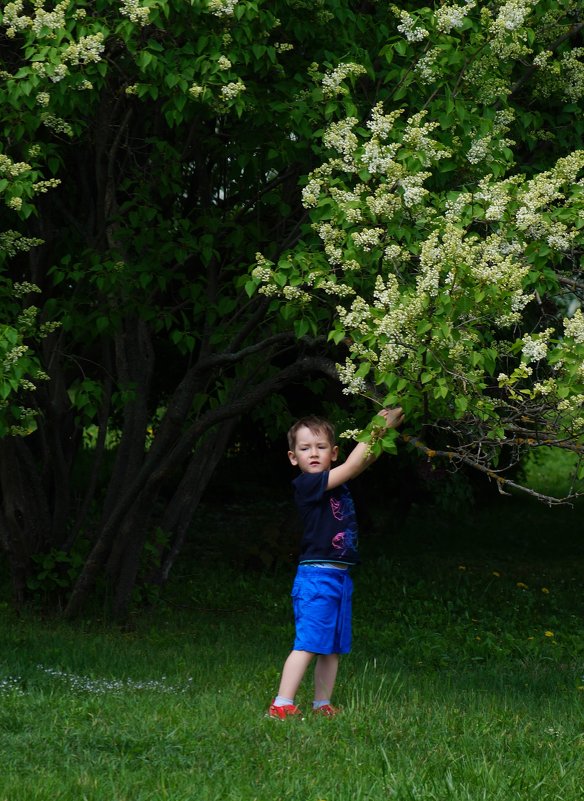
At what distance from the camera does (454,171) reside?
22.6ft

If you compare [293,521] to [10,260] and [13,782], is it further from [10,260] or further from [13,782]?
[13,782]

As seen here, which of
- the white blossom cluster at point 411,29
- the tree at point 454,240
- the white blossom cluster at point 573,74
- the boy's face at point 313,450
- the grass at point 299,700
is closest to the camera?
the grass at point 299,700

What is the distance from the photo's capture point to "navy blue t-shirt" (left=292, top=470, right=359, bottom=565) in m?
5.52

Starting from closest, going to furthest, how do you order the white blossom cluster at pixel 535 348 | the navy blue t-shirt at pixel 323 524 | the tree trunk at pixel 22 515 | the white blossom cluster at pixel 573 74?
the white blossom cluster at pixel 535 348
the navy blue t-shirt at pixel 323 524
the white blossom cluster at pixel 573 74
the tree trunk at pixel 22 515

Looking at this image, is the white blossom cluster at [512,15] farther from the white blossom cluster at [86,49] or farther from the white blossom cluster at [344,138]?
the white blossom cluster at [86,49]

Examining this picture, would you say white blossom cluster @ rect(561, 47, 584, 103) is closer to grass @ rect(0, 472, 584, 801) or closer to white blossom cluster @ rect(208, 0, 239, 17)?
white blossom cluster @ rect(208, 0, 239, 17)

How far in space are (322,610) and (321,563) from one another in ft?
0.71

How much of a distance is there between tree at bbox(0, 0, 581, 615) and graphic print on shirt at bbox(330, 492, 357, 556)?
0.59 m

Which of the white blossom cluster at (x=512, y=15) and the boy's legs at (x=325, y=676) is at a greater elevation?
the white blossom cluster at (x=512, y=15)

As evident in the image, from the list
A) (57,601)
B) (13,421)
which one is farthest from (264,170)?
(57,601)

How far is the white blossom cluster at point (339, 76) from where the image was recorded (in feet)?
21.4

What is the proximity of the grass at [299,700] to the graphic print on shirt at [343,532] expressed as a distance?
2.46 ft

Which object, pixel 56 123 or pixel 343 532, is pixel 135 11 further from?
pixel 343 532

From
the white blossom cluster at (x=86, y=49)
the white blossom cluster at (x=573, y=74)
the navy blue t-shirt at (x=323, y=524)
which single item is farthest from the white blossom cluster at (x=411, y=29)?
the navy blue t-shirt at (x=323, y=524)
